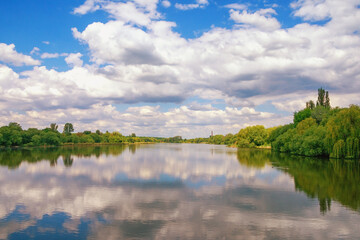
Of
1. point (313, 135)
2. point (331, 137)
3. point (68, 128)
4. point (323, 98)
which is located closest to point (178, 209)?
point (331, 137)

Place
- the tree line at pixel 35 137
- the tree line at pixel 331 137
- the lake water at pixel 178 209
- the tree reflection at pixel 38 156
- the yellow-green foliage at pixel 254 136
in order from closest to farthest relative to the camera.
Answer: the lake water at pixel 178 209
the tree reflection at pixel 38 156
the tree line at pixel 331 137
the tree line at pixel 35 137
the yellow-green foliage at pixel 254 136

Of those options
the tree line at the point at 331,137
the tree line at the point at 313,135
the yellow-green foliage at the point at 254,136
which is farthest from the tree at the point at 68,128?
the tree line at the point at 331,137

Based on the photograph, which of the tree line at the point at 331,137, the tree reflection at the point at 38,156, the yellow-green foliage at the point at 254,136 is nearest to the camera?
the tree reflection at the point at 38,156

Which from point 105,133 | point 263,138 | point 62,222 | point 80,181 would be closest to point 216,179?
point 80,181

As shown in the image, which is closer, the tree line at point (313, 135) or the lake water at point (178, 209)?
the lake water at point (178, 209)

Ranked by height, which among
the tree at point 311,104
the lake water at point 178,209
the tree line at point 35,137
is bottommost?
the lake water at point 178,209

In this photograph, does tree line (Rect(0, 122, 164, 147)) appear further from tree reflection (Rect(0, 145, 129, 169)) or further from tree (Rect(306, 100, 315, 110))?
tree (Rect(306, 100, 315, 110))

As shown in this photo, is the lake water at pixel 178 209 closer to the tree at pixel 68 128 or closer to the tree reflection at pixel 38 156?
the tree reflection at pixel 38 156

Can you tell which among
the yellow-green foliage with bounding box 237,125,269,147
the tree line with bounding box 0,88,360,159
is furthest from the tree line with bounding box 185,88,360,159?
the yellow-green foliage with bounding box 237,125,269,147

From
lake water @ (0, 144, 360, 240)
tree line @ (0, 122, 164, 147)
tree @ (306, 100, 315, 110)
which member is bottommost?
lake water @ (0, 144, 360, 240)

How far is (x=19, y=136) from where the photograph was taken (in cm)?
10325

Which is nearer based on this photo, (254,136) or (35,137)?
(35,137)

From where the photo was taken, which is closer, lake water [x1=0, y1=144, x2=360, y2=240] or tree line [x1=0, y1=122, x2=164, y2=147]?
lake water [x1=0, y1=144, x2=360, y2=240]

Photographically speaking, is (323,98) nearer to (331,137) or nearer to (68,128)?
(331,137)
